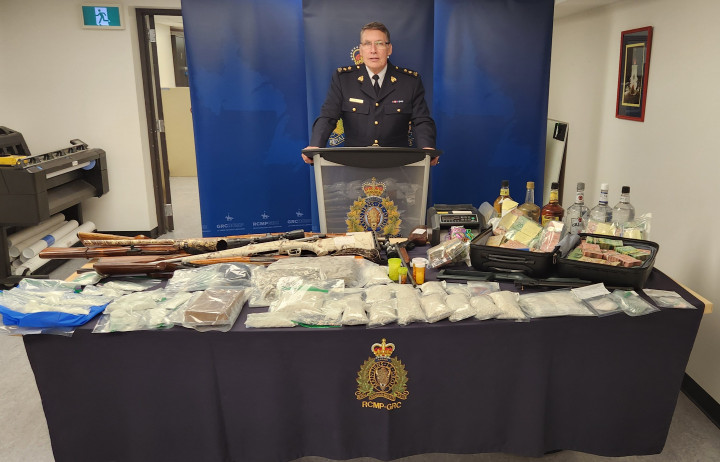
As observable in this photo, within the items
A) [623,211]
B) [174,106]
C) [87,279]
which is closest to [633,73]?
[623,211]

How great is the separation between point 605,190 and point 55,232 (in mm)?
4304

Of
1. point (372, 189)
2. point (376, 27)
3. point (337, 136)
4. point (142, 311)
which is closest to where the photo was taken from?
point (142, 311)

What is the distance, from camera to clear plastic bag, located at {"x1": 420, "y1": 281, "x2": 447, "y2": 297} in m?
1.98

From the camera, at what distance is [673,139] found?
2980 millimetres

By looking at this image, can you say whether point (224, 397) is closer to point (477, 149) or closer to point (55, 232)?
point (477, 149)

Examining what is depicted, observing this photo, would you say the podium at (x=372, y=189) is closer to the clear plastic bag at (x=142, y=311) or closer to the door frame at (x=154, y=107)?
the clear plastic bag at (x=142, y=311)

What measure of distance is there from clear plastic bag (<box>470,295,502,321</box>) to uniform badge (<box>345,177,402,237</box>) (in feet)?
3.05

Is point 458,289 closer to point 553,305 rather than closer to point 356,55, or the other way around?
point 553,305

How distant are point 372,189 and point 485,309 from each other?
1.09 m

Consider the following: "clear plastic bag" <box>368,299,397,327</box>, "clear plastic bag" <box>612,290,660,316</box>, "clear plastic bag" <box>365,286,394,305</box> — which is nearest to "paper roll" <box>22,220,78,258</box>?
"clear plastic bag" <box>365,286,394,305</box>

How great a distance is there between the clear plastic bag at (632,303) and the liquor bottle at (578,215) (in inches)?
20.9

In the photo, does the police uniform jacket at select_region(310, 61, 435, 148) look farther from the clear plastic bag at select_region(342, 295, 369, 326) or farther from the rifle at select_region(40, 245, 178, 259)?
the clear plastic bag at select_region(342, 295, 369, 326)

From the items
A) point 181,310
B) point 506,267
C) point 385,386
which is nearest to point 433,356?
point 385,386

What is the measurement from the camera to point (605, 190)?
2420 millimetres
